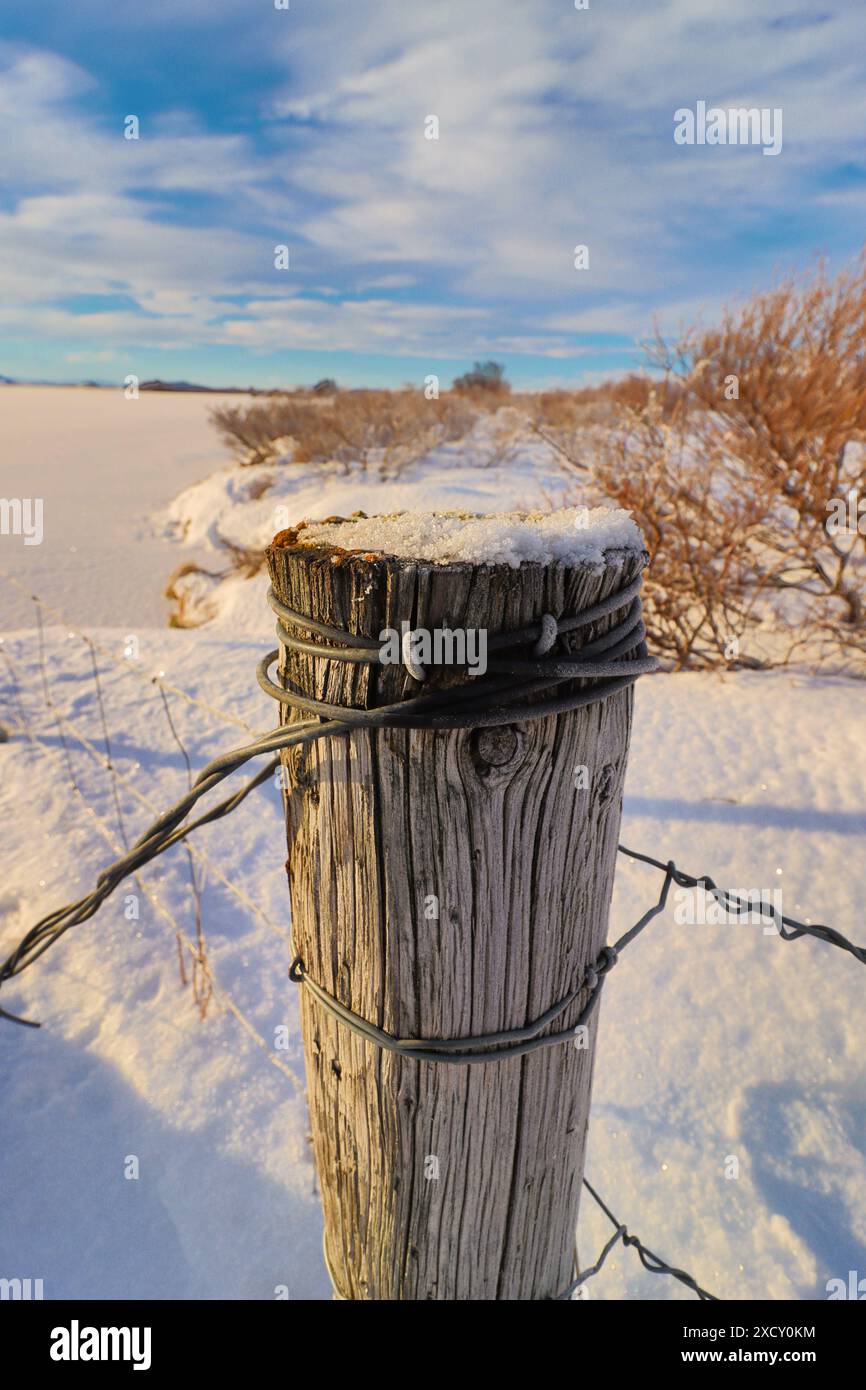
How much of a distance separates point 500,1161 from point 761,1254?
4.26 ft

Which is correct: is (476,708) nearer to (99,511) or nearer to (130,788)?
(130,788)

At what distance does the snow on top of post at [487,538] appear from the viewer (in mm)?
741

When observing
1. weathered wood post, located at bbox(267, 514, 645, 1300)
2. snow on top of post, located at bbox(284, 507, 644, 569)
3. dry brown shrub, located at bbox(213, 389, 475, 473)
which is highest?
dry brown shrub, located at bbox(213, 389, 475, 473)

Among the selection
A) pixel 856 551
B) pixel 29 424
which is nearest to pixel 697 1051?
pixel 856 551

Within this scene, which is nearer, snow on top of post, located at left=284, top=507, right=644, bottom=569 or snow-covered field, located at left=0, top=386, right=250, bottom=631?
snow on top of post, located at left=284, top=507, right=644, bottom=569

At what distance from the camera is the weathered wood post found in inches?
30.7

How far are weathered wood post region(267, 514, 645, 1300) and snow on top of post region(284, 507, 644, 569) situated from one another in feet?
0.05

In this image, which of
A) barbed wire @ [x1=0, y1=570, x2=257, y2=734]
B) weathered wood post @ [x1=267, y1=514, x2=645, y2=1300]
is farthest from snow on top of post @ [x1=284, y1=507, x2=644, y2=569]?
barbed wire @ [x1=0, y1=570, x2=257, y2=734]

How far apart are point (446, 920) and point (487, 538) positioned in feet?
1.39

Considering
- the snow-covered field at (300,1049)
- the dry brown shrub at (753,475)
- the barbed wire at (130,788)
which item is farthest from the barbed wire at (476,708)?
the dry brown shrub at (753,475)

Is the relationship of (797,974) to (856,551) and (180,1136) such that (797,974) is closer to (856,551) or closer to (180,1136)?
(180,1136)

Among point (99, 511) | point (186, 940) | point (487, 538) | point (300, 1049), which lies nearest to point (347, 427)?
point (99, 511)

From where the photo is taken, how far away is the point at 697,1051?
2.36 meters

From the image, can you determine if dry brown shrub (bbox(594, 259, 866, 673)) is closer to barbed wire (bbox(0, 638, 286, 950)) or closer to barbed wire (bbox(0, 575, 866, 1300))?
barbed wire (bbox(0, 638, 286, 950))
